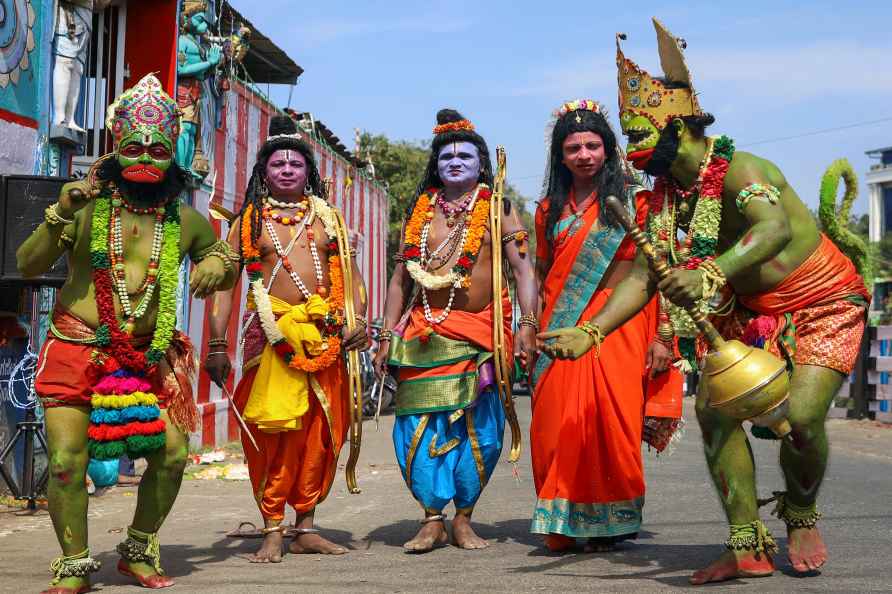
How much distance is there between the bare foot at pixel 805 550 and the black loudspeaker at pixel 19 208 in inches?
209

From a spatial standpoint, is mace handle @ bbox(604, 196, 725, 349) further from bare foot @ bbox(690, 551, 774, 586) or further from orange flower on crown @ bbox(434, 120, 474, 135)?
orange flower on crown @ bbox(434, 120, 474, 135)

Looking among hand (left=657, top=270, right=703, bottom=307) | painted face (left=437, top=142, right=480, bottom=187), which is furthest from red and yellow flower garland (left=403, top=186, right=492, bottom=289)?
hand (left=657, top=270, right=703, bottom=307)

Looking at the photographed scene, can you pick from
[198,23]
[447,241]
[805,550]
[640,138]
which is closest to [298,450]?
[447,241]

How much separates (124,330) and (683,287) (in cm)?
260

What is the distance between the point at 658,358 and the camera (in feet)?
20.4

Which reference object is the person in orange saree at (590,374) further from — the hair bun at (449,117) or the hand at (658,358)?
the hair bun at (449,117)

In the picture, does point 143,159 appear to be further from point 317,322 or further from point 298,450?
point 298,450

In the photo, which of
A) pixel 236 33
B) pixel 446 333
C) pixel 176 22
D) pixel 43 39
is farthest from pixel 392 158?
pixel 446 333

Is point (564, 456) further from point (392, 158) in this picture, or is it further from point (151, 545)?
point (392, 158)

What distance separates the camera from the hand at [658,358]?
6180 mm

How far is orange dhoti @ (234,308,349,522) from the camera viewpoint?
6.43 m

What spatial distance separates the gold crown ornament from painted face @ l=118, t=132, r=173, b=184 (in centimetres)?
228

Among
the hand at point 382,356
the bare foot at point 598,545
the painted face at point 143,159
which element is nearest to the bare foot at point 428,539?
the bare foot at point 598,545

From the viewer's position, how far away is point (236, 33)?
14500 millimetres
